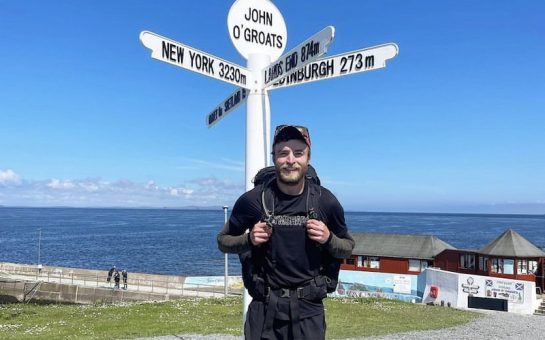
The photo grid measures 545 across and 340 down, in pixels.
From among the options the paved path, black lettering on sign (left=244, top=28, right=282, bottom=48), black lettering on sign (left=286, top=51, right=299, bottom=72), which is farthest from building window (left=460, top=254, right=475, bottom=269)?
black lettering on sign (left=286, top=51, right=299, bottom=72)

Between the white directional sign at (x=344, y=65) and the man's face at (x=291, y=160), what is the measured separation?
1.52 m

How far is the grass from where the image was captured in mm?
13586

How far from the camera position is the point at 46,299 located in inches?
1497

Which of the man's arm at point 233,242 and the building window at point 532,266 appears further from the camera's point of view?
the building window at point 532,266

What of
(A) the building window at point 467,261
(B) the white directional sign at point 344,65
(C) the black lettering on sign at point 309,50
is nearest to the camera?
(C) the black lettering on sign at point 309,50

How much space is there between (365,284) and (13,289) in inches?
1121

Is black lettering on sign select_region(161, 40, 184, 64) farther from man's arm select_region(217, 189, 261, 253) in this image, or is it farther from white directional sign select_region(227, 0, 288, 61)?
man's arm select_region(217, 189, 261, 253)

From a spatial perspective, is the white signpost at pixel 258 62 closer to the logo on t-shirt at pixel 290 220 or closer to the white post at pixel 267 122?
the white post at pixel 267 122

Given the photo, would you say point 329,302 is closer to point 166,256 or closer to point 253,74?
point 253,74

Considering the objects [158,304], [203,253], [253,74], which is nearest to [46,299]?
[158,304]

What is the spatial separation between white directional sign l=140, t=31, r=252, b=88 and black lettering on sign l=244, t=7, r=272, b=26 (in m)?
0.67

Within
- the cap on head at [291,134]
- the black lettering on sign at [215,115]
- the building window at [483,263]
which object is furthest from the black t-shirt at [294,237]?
the building window at [483,263]

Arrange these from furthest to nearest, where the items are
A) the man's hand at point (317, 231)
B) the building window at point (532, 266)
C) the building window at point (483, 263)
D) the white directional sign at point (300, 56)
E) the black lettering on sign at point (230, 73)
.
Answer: the building window at point (483, 263) → the building window at point (532, 266) → the black lettering on sign at point (230, 73) → the white directional sign at point (300, 56) → the man's hand at point (317, 231)

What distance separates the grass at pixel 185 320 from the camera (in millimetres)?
13586
